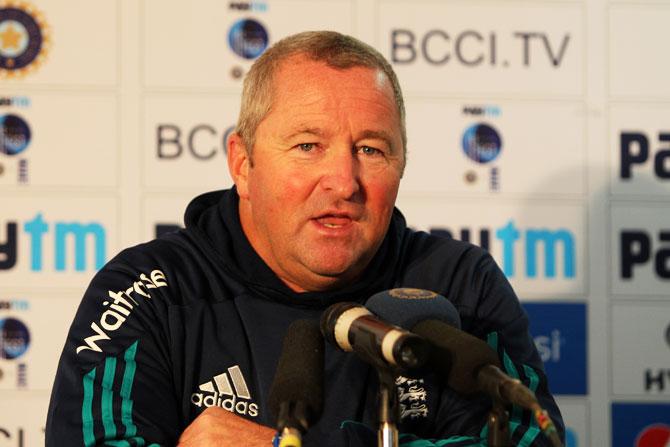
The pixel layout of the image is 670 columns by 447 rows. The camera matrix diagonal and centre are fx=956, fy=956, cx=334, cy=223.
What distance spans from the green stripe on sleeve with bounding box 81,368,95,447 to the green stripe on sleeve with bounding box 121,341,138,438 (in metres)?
0.05

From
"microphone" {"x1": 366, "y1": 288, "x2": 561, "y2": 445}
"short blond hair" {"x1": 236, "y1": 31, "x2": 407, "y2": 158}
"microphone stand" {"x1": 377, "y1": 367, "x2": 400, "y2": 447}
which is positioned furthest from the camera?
"short blond hair" {"x1": 236, "y1": 31, "x2": 407, "y2": 158}

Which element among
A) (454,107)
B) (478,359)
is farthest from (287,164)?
(454,107)

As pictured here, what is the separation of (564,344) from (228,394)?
4.78ft

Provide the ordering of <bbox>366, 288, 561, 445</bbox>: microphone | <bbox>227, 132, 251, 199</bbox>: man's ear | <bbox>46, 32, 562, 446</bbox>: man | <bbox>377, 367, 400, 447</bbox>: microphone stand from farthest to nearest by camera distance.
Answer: <bbox>227, 132, 251, 199</bbox>: man's ear, <bbox>46, 32, 562, 446</bbox>: man, <bbox>377, 367, 400, 447</bbox>: microphone stand, <bbox>366, 288, 561, 445</bbox>: microphone

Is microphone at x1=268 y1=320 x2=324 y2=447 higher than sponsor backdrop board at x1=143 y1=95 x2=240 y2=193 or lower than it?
→ lower

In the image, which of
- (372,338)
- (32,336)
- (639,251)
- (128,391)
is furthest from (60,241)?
(372,338)

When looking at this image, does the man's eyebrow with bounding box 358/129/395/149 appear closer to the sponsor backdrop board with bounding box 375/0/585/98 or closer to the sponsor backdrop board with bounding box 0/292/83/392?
the sponsor backdrop board with bounding box 375/0/585/98

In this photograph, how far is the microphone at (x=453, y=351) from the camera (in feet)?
3.49

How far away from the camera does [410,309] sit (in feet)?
4.19

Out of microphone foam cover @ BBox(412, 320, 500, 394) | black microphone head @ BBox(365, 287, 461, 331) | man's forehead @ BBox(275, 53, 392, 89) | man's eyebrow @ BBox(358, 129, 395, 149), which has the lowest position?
microphone foam cover @ BBox(412, 320, 500, 394)

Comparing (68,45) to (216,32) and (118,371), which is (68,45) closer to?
(216,32)

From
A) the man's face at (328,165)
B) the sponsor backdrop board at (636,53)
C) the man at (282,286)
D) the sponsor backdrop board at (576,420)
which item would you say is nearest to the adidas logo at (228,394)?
the man at (282,286)

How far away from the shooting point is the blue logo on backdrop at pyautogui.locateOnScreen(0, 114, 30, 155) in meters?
2.81

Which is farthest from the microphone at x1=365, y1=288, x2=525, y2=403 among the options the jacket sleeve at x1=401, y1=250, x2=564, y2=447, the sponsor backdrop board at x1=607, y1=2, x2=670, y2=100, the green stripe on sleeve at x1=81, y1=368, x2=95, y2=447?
the sponsor backdrop board at x1=607, y1=2, x2=670, y2=100
